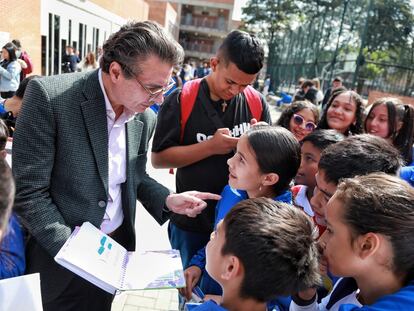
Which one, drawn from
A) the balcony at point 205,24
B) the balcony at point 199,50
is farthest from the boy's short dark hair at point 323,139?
the balcony at point 199,50

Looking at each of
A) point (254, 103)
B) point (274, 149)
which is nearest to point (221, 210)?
point (274, 149)

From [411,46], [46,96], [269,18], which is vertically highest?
[269,18]

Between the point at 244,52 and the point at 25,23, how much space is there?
11163 millimetres

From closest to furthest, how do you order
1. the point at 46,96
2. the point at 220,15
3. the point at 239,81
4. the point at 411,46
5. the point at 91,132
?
the point at 46,96 < the point at 91,132 < the point at 239,81 < the point at 411,46 < the point at 220,15

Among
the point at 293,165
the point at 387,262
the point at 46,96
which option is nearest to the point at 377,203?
the point at 387,262

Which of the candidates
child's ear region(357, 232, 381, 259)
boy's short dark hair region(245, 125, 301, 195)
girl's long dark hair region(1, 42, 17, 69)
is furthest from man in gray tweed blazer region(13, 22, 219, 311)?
girl's long dark hair region(1, 42, 17, 69)

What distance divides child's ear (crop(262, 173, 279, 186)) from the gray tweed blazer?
0.73 m

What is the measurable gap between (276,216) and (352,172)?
22.5 inches

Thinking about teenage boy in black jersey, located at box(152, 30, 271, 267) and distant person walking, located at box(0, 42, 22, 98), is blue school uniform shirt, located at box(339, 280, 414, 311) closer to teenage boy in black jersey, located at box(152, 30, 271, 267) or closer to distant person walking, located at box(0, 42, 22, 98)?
teenage boy in black jersey, located at box(152, 30, 271, 267)

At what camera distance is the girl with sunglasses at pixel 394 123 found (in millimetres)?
2846

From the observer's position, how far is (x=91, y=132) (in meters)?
1.40

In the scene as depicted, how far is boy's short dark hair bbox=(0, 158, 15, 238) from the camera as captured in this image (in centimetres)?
81

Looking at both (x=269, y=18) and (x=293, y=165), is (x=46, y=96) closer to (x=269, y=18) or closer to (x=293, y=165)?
(x=293, y=165)

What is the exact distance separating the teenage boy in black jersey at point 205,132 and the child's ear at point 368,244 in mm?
919
